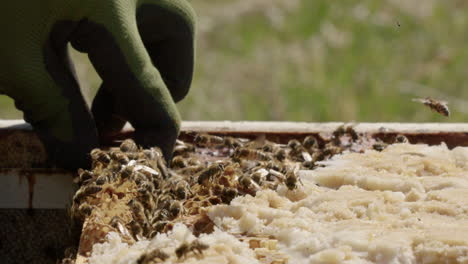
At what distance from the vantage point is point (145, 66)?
4410mm

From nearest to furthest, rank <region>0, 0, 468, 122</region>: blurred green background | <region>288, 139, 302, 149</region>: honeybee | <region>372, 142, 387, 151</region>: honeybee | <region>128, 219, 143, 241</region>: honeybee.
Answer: <region>128, 219, 143, 241</region>: honeybee → <region>372, 142, 387, 151</region>: honeybee → <region>288, 139, 302, 149</region>: honeybee → <region>0, 0, 468, 122</region>: blurred green background

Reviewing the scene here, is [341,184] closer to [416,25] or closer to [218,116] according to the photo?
[218,116]

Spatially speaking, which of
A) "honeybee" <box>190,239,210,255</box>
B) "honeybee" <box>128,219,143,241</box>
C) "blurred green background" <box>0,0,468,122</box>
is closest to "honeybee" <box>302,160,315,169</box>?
"honeybee" <box>128,219,143,241</box>

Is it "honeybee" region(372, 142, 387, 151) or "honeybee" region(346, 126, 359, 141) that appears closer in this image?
"honeybee" region(372, 142, 387, 151)

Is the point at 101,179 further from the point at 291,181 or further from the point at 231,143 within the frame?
the point at 231,143

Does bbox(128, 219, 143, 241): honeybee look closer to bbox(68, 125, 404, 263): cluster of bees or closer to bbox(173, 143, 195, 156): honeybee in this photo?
bbox(68, 125, 404, 263): cluster of bees

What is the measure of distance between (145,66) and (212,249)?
1492mm

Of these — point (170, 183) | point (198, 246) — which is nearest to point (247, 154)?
point (170, 183)

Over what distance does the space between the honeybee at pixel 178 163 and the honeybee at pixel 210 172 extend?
0.66 meters

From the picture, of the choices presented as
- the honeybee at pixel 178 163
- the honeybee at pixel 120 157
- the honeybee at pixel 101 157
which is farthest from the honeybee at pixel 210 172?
the honeybee at pixel 178 163

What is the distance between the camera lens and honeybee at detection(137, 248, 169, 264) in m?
2.93

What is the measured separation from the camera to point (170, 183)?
409 cm

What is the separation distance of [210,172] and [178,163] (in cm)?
74

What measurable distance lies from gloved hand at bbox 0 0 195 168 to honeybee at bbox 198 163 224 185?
594 mm
